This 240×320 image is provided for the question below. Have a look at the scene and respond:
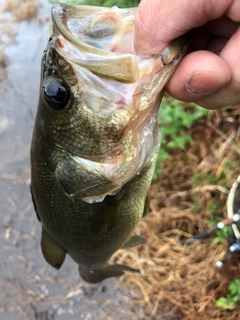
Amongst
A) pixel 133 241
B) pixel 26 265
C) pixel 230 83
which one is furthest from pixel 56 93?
pixel 26 265

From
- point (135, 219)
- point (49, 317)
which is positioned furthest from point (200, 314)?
point (135, 219)

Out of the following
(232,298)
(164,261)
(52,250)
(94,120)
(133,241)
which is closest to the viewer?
(94,120)

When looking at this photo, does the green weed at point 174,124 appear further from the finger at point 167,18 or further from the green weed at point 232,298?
the finger at point 167,18

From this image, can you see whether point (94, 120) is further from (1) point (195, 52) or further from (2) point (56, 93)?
(1) point (195, 52)

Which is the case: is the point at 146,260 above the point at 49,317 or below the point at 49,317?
above

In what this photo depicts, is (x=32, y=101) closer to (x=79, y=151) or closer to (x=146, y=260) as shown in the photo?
(x=146, y=260)

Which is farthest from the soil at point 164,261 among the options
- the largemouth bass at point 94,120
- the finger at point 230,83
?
the finger at point 230,83
